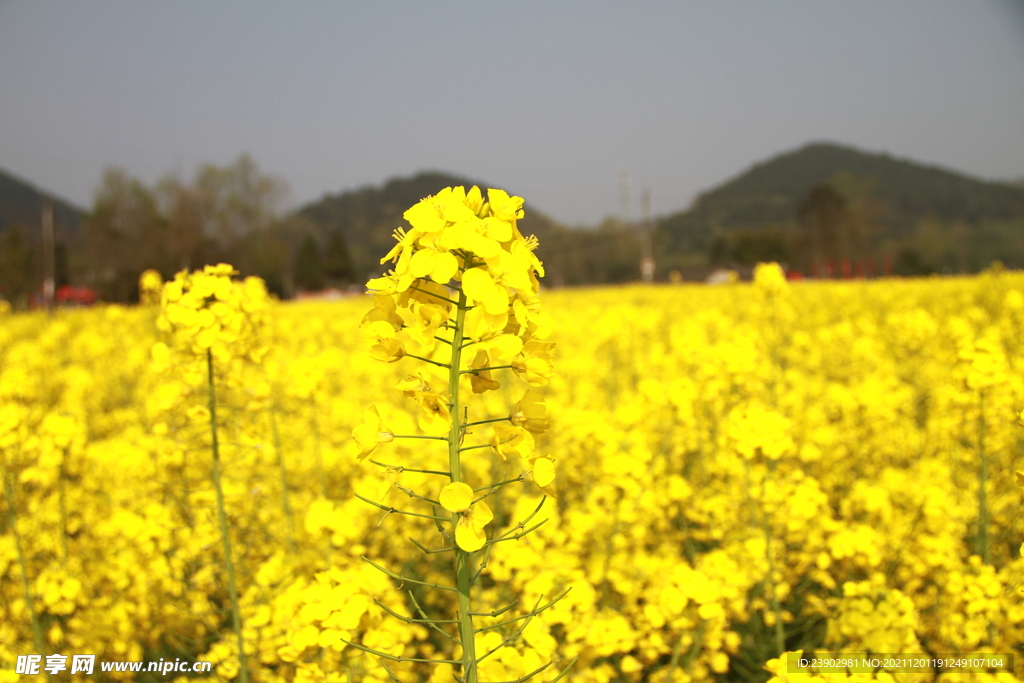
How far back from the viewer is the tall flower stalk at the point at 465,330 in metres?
1.15

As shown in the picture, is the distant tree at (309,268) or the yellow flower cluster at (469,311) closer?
the yellow flower cluster at (469,311)

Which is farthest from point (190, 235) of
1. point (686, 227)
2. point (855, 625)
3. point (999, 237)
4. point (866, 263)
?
point (686, 227)

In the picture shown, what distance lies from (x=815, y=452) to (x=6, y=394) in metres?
4.55

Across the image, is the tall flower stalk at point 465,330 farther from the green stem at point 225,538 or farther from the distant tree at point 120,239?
the distant tree at point 120,239

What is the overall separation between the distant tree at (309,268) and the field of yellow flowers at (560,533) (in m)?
35.6

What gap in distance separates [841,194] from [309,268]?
49982mm

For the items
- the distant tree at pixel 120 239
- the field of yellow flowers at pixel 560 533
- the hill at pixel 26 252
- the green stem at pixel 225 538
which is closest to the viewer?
the green stem at pixel 225 538

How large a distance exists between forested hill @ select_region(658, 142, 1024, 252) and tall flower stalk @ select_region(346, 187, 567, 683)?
43130mm

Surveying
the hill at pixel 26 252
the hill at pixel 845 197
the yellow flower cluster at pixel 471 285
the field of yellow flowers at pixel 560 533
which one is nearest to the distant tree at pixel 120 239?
the hill at pixel 26 252

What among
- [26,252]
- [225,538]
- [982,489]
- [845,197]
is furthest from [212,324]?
[845,197]

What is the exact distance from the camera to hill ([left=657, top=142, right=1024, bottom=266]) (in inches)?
2112

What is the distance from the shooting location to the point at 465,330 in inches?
49.7

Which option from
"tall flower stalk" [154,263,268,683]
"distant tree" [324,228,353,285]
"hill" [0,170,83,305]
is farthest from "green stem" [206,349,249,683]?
"distant tree" [324,228,353,285]

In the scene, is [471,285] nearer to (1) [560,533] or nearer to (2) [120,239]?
(1) [560,533]
